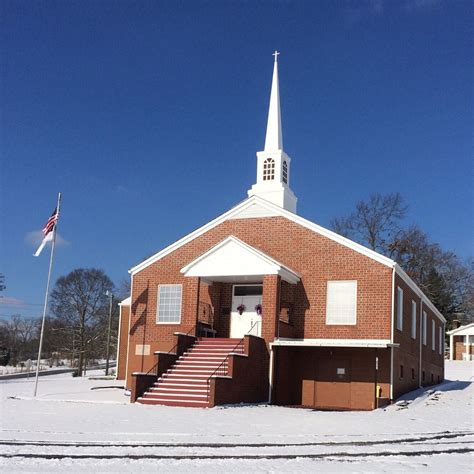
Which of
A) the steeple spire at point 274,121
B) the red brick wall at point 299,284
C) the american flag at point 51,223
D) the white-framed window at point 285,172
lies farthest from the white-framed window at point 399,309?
the american flag at point 51,223

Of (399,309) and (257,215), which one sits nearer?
(399,309)

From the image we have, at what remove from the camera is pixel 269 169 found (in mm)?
31000

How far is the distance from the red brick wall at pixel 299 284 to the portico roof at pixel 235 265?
0.68m

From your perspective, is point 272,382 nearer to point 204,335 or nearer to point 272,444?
point 204,335

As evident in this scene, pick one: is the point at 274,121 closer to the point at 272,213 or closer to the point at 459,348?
the point at 272,213

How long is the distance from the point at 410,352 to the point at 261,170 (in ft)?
35.3

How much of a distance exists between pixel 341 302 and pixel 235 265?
4.26 metres

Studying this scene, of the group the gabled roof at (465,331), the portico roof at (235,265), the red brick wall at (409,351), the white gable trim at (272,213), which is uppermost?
the white gable trim at (272,213)

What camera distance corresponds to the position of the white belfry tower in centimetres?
3034

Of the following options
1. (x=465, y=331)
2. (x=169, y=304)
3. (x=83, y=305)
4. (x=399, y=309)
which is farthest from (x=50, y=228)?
(x=465, y=331)

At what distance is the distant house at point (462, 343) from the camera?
6031 centimetres

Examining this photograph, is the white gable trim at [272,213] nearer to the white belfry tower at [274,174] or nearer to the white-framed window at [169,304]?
the white-framed window at [169,304]

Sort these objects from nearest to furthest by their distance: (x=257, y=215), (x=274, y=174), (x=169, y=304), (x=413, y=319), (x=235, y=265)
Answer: (x=235, y=265) < (x=257, y=215) < (x=169, y=304) < (x=413, y=319) < (x=274, y=174)

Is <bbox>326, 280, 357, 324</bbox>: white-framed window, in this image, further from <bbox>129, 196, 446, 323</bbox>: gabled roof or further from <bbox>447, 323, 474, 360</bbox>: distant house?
<bbox>447, 323, 474, 360</bbox>: distant house
